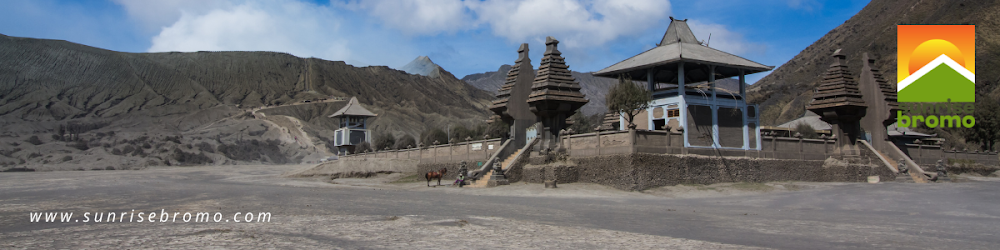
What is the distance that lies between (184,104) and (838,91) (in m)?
115

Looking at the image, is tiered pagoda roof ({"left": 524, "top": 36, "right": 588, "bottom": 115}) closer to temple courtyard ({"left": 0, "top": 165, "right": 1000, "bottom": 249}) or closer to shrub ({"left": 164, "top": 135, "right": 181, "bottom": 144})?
temple courtyard ({"left": 0, "top": 165, "right": 1000, "bottom": 249})

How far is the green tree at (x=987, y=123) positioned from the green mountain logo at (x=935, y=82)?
54.9 feet

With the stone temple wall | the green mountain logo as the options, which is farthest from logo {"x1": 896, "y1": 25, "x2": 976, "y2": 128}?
the stone temple wall

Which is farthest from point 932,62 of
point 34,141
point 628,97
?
point 34,141

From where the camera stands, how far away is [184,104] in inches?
4564

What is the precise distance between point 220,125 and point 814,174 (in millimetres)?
89337

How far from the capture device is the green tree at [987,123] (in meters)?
47.6

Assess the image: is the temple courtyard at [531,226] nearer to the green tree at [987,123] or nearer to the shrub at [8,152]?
the green tree at [987,123]

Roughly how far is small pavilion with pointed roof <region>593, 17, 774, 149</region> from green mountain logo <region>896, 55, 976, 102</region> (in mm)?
9938

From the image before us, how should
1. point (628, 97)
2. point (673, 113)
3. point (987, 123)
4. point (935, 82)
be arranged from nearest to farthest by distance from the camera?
1. point (628, 97)
2. point (673, 113)
3. point (935, 82)
4. point (987, 123)

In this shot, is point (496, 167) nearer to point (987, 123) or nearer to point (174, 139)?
point (987, 123)

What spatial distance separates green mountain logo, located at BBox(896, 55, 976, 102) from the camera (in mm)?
32312

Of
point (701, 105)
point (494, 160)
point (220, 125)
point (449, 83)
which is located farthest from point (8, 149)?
point (449, 83)

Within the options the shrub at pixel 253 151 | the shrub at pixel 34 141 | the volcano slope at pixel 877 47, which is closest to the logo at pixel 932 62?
the volcano slope at pixel 877 47
